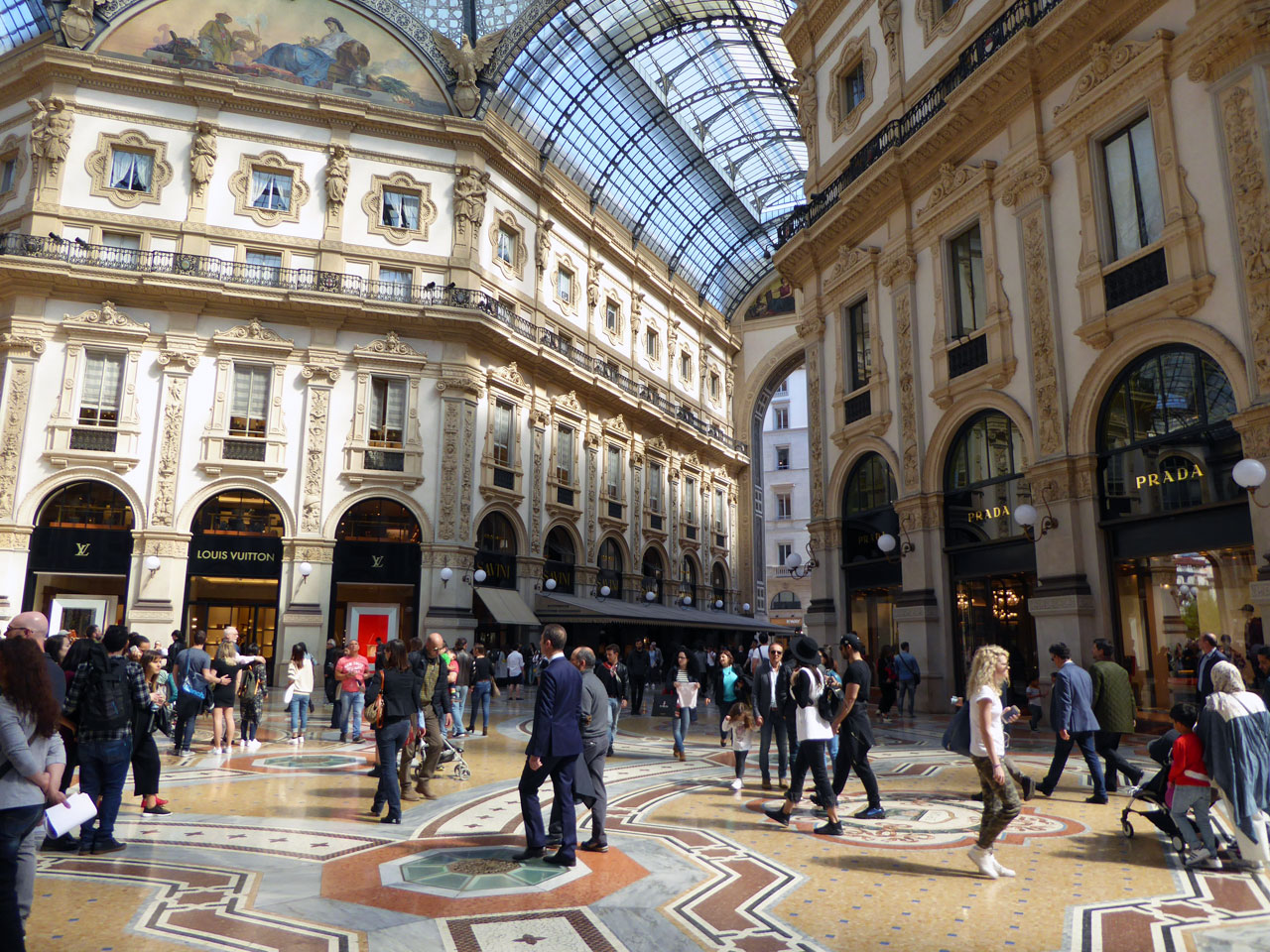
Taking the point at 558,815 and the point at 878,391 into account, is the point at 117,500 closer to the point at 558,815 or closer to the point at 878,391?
the point at 878,391

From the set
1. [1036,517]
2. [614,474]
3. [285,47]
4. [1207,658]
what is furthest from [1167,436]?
[285,47]

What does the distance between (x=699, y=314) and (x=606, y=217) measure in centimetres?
871

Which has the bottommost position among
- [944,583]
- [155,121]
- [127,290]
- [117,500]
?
[944,583]

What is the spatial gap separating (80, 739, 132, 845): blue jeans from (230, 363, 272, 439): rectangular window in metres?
19.3

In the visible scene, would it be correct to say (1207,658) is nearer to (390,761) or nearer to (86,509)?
(390,761)

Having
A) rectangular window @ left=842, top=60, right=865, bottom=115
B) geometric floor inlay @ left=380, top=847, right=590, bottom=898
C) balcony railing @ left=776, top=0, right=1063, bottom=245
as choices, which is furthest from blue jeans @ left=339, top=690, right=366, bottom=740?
rectangular window @ left=842, top=60, right=865, bottom=115

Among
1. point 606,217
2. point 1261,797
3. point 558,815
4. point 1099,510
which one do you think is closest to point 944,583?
point 1099,510

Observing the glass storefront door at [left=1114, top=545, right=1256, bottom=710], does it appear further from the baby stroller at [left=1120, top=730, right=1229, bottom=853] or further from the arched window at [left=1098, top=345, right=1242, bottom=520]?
the baby stroller at [left=1120, top=730, right=1229, bottom=853]

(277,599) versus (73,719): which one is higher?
(277,599)

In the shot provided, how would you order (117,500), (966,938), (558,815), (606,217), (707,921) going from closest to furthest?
(966,938) < (707,921) < (558,815) < (117,500) < (606,217)

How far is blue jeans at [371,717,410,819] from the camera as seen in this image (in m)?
7.22

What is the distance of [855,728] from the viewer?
285 inches

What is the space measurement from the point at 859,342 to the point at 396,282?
46.7 feet

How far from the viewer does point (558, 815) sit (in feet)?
20.0
